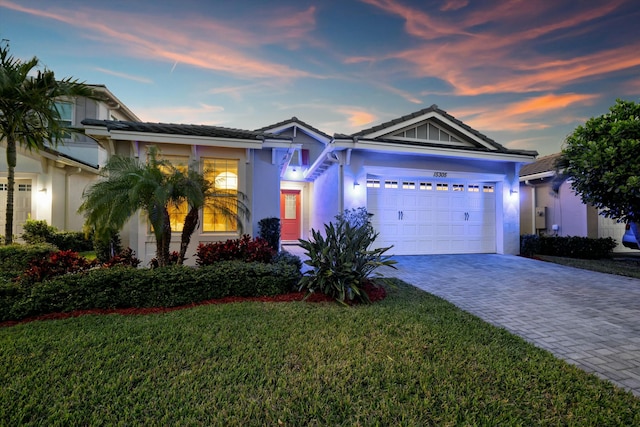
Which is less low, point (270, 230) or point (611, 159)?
point (611, 159)

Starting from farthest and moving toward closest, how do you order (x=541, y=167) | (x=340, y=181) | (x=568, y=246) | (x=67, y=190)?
1. (x=541, y=167)
2. (x=67, y=190)
3. (x=568, y=246)
4. (x=340, y=181)

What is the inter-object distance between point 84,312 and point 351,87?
458 inches

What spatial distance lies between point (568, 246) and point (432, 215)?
537cm

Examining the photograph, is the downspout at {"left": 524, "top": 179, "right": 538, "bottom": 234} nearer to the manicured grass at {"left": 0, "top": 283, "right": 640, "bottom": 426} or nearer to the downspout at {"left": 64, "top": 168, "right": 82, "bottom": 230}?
the manicured grass at {"left": 0, "top": 283, "right": 640, "bottom": 426}

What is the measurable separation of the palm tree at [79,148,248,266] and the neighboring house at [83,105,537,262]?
220 centimetres

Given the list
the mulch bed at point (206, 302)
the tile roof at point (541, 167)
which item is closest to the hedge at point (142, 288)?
the mulch bed at point (206, 302)

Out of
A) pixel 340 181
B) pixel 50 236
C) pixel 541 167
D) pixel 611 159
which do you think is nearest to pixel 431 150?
pixel 340 181

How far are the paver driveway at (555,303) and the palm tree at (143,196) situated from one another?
17.2 feet

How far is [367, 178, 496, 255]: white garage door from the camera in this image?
34.3 ft

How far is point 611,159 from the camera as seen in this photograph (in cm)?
797

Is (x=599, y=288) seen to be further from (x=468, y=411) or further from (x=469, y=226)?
(x=468, y=411)

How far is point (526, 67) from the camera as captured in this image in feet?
32.6

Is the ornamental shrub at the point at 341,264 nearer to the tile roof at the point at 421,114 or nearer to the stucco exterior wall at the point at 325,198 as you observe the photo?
the stucco exterior wall at the point at 325,198

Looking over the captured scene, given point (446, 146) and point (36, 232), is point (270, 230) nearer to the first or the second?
point (446, 146)
